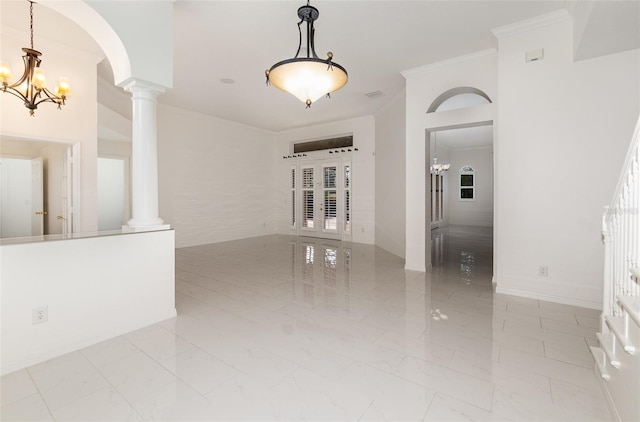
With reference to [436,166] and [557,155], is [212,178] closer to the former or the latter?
[436,166]

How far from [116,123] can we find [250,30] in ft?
11.7

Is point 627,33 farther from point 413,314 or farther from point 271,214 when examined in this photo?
point 271,214

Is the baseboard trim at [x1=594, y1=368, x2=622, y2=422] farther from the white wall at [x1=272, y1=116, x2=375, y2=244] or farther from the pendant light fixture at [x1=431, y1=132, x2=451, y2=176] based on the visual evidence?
the pendant light fixture at [x1=431, y1=132, x2=451, y2=176]

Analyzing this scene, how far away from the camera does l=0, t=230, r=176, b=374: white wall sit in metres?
2.10

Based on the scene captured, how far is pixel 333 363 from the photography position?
2156 mm

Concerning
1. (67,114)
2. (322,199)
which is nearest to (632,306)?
(67,114)

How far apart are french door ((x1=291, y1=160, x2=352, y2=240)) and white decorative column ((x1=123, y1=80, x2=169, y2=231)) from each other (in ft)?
18.6

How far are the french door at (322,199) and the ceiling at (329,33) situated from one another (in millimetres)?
3014

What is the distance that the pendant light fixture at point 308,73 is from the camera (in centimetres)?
244

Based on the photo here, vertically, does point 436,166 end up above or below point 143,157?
above

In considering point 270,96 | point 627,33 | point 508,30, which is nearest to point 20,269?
point 270,96

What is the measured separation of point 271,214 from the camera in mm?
9398

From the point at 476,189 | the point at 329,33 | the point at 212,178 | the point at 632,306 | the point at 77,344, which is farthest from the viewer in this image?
the point at 476,189

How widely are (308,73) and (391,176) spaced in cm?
437
